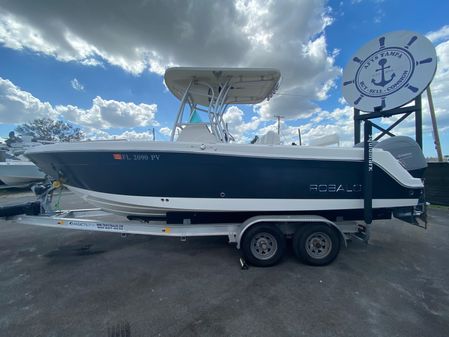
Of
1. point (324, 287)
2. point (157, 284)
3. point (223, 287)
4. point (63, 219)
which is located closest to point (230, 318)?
point (223, 287)

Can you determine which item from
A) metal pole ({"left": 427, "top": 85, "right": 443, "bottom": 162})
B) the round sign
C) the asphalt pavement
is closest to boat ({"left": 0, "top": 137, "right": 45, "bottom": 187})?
the asphalt pavement

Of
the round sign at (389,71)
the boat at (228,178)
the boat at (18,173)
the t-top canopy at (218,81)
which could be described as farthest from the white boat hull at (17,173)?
the round sign at (389,71)

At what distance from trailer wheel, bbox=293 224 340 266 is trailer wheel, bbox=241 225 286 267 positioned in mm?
289

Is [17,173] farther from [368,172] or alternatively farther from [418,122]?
[418,122]

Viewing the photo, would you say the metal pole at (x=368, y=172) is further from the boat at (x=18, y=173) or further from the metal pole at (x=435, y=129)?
the boat at (x=18, y=173)

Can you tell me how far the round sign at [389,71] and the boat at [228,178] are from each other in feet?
3.35

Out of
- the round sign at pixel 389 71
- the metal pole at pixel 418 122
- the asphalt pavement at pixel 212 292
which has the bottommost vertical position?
the asphalt pavement at pixel 212 292

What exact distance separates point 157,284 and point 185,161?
1.72 metres

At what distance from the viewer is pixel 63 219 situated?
3328 mm

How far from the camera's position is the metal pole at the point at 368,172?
303 centimetres

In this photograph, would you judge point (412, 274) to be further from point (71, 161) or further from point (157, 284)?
point (71, 161)

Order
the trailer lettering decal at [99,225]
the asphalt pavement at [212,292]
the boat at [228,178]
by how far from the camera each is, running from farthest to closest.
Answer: the trailer lettering decal at [99,225] < the boat at [228,178] < the asphalt pavement at [212,292]

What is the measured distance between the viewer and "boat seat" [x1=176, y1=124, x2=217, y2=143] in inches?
135

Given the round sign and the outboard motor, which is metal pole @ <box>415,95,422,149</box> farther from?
the round sign
